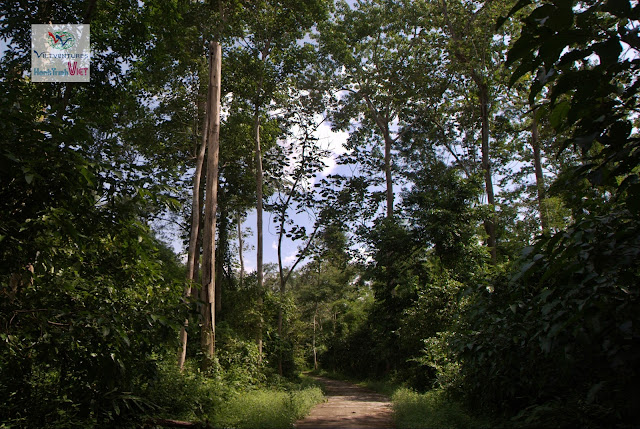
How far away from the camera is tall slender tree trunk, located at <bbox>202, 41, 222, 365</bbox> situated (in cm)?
926

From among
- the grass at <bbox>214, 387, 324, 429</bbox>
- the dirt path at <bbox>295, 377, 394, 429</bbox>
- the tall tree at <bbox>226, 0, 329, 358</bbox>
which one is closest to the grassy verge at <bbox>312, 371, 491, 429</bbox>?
the dirt path at <bbox>295, 377, 394, 429</bbox>

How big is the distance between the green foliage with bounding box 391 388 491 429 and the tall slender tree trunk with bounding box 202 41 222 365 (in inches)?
175

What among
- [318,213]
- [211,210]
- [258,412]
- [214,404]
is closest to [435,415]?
[258,412]

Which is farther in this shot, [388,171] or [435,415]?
[388,171]

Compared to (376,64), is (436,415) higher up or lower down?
lower down

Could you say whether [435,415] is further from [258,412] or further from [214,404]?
[214,404]

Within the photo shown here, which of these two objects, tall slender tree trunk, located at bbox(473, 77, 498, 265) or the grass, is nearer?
the grass

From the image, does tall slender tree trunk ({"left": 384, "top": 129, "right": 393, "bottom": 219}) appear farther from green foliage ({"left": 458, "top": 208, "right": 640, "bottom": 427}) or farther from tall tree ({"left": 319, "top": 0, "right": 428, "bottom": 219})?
green foliage ({"left": 458, "top": 208, "right": 640, "bottom": 427})

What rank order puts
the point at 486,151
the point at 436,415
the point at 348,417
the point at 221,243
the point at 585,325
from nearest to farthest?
the point at 585,325, the point at 436,415, the point at 348,417, the point at 486,151, the point at 221,243

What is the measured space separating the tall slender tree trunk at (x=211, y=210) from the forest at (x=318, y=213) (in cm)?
5

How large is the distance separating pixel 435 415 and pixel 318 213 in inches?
521

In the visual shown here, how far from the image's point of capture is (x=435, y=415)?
21.1 ft

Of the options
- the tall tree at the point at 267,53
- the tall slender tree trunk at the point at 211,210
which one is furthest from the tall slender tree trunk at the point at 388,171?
the tall slender tree trunk at the point at 211,210

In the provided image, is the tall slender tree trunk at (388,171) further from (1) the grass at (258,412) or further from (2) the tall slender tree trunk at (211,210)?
(1) the grass at (258,412)
